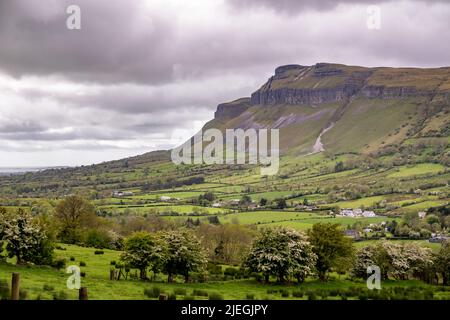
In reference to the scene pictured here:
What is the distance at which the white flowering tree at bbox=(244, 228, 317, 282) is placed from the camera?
5803cm

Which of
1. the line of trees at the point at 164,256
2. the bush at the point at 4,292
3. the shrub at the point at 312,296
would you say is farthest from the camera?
the line of trees at the point at 164,256

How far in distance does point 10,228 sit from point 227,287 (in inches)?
847

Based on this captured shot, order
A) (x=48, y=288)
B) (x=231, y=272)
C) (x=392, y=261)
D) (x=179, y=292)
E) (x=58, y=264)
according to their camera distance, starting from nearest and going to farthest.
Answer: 1. (x=48, y=288)
2. (x=179, y=292)
3. (x=58, y=264)
4. (x=231, y=272)
5. (x=392, y=261)

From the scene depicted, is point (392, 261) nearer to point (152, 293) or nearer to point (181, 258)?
point (181, 258)

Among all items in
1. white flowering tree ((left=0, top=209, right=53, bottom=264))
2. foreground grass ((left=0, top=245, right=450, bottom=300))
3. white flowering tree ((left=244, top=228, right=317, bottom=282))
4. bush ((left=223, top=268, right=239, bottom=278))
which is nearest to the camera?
foreground grass ((left=0, top=245, right=450, bottom=300))

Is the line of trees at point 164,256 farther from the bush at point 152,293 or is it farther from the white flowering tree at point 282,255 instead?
the bush at point 152,293

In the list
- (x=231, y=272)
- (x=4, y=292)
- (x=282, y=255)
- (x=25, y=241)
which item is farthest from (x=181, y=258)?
(x=4, y=292)

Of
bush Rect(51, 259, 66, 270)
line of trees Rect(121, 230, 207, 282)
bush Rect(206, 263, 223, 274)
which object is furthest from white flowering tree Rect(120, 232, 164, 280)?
bush Rect(206, 263, 223, 274)

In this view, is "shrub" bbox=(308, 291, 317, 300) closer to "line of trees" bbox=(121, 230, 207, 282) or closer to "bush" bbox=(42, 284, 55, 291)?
"line of trees" bbox=(121, 230, 207, 282)

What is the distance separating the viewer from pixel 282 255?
5856 centimetres

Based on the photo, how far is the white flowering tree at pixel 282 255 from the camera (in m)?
58.0

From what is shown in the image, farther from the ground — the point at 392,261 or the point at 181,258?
the point at 181,258

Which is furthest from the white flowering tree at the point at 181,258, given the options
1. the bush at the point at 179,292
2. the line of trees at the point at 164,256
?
the bush at the point at 179,292
